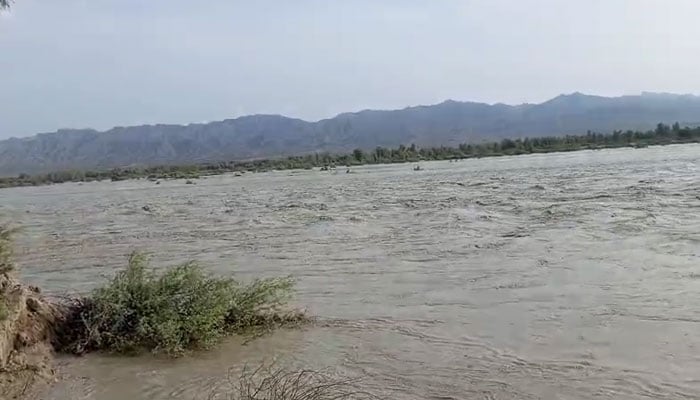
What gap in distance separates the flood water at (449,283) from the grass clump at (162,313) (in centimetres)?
27

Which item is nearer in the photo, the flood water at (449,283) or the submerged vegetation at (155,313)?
the flood water at (449,283)

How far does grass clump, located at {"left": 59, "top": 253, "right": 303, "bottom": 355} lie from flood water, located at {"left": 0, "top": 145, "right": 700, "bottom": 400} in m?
0.27

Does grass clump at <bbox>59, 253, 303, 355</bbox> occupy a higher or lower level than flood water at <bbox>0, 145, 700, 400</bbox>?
higher

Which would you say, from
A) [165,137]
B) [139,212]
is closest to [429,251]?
[139,212]

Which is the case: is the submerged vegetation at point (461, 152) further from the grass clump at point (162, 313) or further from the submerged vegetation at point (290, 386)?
the submerged vegetation at point (290, 386)

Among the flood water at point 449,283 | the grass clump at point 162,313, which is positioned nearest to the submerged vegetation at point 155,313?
the grass clump at point 162,313

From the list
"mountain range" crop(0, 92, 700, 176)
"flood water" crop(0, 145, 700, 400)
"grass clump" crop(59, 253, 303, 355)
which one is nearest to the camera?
"flood water" crop(0, 145, 700, 400)

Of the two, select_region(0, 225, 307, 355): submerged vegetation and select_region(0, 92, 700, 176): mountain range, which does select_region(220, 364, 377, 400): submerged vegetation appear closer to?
select_region(0, 225, 307, 355): submerged vegetation

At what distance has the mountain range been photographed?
144250 millimetres

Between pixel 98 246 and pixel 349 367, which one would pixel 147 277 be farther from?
→ pixel 98 246

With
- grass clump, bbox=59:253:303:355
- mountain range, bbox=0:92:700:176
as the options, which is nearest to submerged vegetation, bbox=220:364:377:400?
grass clump, bbox=59:253:303:355

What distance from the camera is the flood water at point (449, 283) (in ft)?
22.7

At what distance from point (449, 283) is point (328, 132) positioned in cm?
15478

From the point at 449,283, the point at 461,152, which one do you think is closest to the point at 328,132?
the point at 461,152
